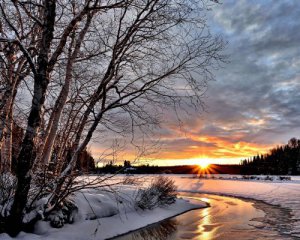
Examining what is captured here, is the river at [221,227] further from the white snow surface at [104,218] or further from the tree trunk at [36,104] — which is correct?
the tree trunk at [36,104]

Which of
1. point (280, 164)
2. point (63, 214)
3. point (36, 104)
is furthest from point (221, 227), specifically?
point (280, 164)

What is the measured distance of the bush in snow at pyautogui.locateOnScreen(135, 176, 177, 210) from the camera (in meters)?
18.1

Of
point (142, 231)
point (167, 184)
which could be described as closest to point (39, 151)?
point (142, 231)

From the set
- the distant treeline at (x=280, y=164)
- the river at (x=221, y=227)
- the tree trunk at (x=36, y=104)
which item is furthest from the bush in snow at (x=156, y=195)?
the distant treeline at (x=280, y=164)

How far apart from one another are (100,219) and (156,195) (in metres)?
6.34

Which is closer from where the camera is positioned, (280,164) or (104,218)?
(104,218)

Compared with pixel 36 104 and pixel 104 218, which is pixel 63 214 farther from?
pixel 36 104

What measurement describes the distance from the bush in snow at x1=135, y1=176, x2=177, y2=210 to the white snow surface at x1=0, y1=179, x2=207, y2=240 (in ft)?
1.06

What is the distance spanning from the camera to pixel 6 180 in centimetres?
1116

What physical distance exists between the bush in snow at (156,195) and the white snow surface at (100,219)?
32 centimetres

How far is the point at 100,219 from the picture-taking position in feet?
45.3

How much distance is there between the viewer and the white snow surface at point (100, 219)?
11.1 metres

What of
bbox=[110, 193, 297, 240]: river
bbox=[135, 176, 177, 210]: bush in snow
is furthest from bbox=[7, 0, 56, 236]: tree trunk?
bbox=[135, 176, 177, 210]: bush in snow

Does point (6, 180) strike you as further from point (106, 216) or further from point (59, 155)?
point (106, 216)
